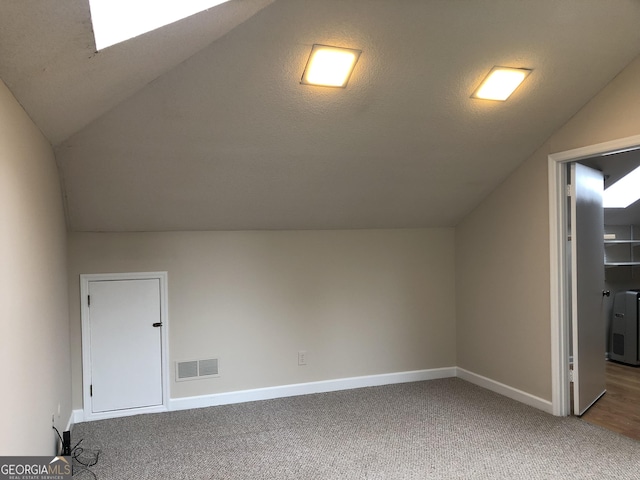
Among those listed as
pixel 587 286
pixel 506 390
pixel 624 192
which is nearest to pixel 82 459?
pixel 506 390

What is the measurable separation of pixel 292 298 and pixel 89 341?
5.33 ft

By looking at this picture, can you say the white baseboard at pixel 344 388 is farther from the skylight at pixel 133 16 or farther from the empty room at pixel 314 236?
the skylight at pixel 133 16

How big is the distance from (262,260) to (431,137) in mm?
1740

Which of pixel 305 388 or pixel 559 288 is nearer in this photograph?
pixel 559 288

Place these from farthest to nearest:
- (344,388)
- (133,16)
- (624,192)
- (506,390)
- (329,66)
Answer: (624,192) → (344,388) → (506,390) → (329,66) → (133,16)

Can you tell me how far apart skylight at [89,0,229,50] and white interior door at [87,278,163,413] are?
2.41 metres

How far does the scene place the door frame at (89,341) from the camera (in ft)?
12.1

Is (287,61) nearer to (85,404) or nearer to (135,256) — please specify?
(135,256)

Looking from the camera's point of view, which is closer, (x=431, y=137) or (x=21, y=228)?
(x=21, y=228)

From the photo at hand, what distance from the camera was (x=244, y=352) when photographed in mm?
4113

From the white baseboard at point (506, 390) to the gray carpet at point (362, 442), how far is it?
0.08 m

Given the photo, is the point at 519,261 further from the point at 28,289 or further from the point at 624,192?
the point at 28,289

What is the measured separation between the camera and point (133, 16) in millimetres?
1791

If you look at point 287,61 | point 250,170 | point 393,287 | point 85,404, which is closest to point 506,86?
point 287,61
